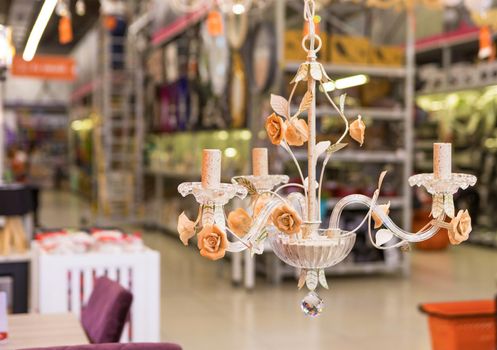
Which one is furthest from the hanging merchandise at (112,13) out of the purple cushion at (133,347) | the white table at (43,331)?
the purple cushion at (133,347)

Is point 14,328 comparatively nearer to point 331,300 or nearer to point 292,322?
point 292,322

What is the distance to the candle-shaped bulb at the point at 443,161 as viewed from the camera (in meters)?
1.94

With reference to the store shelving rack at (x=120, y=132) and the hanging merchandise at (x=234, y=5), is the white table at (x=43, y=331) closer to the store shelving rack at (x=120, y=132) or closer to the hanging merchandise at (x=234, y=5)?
the hanging merchandise at (x=234, y=5)

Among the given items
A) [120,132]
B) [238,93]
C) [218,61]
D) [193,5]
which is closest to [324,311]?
[238,93]

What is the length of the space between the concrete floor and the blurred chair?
2440 millimetres

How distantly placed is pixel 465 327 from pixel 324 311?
7.32 feet

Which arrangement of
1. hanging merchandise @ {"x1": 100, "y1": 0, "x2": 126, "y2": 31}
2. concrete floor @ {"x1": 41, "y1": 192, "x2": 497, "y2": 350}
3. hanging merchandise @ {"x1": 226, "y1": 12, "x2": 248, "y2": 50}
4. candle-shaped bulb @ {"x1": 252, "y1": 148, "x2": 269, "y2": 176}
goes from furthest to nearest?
hanging merchandise @ {"x1": 100, "y1": 0, "x2": 126, "y2": 31}, hanging merchandise @ {"x1": 226, "y1": 12, "x2": 248, "y2": 50}, concrete floor @ {"x1": 41, "y1": 192, "x2": 497, "y2": 350}, candle-shaped bulb @ {"x1": 252, "y1": 148, "x2": 269, "y2": 176}

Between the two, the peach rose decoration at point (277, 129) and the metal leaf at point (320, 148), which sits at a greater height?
the peach rose decoration at point (277, 129)

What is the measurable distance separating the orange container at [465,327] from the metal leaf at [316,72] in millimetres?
3349

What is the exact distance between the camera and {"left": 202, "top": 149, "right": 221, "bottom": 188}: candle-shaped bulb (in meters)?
1.79

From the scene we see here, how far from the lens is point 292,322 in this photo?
6.76m

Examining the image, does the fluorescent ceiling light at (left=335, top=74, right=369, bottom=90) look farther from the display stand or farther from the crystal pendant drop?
the crystal pendant drop

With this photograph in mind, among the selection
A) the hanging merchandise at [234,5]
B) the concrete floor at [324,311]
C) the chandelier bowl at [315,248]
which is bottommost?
the concrete floor at [324,311]

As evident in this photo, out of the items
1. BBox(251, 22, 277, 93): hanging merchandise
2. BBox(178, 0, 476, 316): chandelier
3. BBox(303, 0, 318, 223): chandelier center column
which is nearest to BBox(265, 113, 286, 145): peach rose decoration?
BBox(178, 0, 476, 316): chandelier
